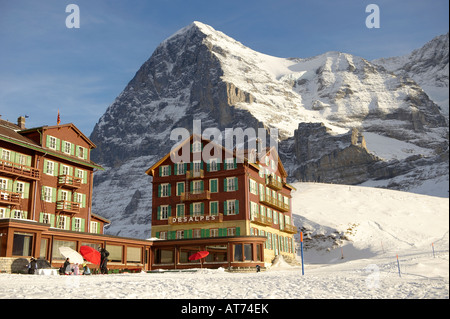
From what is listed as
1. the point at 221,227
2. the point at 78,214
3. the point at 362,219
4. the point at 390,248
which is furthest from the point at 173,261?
the point at 362,219

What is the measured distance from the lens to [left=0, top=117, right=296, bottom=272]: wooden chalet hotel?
131 ft

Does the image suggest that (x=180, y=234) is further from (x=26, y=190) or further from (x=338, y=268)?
(x=338, y=268)

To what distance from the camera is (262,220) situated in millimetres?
56281

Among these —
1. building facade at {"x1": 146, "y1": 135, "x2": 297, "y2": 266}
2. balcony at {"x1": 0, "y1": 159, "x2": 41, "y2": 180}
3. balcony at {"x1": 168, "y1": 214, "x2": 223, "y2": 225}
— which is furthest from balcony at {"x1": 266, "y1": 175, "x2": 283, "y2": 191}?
balcony at {"x1": 0, "y1": 159, "x2": 41, "y2": 180}

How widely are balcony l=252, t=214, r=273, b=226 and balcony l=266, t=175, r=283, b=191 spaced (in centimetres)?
447

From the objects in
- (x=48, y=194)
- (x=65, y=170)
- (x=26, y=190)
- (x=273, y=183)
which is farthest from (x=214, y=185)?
(x=26, y=190)

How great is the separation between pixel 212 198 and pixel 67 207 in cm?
1641

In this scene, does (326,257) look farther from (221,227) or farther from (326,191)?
(326,191)

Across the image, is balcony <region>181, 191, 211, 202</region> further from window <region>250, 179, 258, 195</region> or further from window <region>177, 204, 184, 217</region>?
window <region>250, 179, 258, 195</region>

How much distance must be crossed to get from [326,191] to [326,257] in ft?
97.8

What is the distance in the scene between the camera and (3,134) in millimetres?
41219

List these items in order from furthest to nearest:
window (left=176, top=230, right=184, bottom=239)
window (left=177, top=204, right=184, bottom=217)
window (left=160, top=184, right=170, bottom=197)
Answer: window (left=160, top=184, right=170, bottom=197), window (left=177, top=204, right=184, bottom=217), window (left=176, top=230, right=184, bottom=239)

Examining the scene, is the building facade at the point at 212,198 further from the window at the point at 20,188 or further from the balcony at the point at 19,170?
the window at the point at 20,188

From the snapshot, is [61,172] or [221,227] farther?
[221,227]
